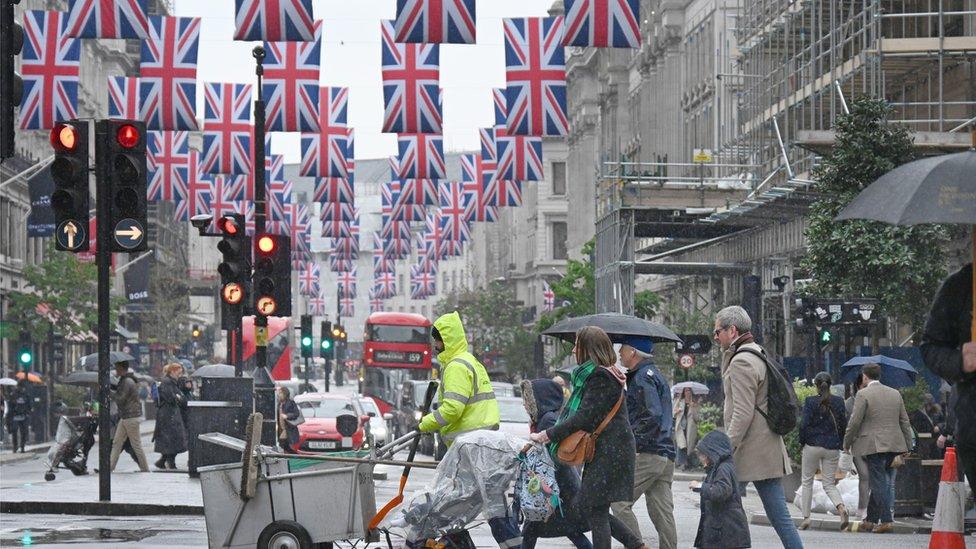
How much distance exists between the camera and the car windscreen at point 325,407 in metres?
38.2

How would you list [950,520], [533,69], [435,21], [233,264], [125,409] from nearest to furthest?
1. [950,520]
2. [233,264]
3. [125,409]
4. [435,21]
5. [533,69]

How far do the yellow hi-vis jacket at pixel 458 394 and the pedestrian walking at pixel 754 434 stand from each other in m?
1.70

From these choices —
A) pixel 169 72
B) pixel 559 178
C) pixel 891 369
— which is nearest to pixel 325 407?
pixel 169 72

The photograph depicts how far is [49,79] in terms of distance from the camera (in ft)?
124

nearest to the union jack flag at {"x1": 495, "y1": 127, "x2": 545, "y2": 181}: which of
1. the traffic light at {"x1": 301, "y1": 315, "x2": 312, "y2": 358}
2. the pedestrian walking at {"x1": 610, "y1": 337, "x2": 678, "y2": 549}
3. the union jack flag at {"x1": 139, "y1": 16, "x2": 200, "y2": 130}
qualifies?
the traffic light at {"x1": 301, "y1": 315, "x2": 312, "y2": 358}

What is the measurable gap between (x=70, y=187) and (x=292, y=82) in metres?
19.6

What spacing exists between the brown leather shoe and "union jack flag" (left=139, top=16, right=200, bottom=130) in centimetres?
2124

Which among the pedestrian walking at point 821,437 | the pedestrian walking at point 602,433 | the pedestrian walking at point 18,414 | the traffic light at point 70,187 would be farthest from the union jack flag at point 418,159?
the pedestrian walking at point 602,433

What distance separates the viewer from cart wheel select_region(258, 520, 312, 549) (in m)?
12.7

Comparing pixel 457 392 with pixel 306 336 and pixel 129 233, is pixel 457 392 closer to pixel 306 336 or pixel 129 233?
pixel 129 233

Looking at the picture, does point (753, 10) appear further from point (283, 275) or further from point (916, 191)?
point (916, 191)

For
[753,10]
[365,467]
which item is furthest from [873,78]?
[365,467]

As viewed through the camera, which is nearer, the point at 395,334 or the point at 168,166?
the point at 168,166

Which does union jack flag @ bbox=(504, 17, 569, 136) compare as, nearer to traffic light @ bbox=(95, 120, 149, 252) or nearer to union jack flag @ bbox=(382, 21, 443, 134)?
union jack flag @ bbox=(382, 21, 443, 134)
